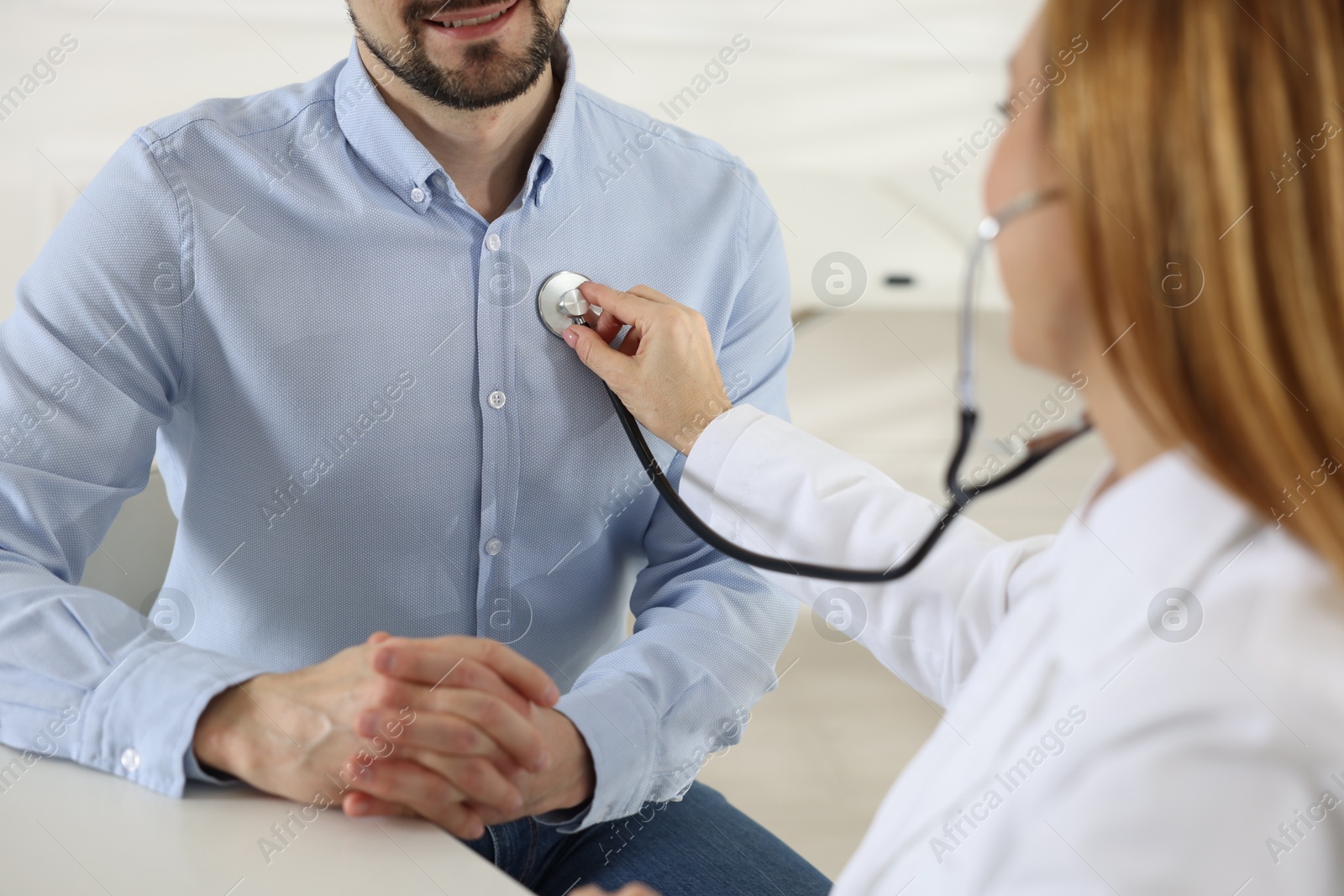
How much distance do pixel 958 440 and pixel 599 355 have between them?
17.6 inches

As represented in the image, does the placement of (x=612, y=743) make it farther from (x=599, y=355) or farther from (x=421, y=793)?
(x=599, y=355)

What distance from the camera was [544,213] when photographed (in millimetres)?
1131

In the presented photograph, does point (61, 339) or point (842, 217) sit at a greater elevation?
point (842, 217)

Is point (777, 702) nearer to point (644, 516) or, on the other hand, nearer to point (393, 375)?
point (644, 516)

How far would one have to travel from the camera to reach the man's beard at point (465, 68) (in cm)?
105

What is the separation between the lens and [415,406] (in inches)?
42.5

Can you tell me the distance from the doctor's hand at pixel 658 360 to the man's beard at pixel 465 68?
21 cm

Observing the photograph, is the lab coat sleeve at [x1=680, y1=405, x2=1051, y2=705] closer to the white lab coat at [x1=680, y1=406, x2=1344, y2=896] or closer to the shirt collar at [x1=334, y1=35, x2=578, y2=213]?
the white lab coat at [x1=680, y1=406, x2=1344, y2=896]

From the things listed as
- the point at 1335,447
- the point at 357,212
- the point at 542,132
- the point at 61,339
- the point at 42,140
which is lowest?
the point at 42,140

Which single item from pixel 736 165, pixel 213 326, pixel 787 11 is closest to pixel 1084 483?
pixel 787 11

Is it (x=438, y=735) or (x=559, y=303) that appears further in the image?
(x=559, y=303)

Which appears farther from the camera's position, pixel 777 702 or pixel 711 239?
pixel 777 702

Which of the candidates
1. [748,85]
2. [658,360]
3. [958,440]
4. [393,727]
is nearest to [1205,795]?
[958,440]

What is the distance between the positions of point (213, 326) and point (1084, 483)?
8.86ft
